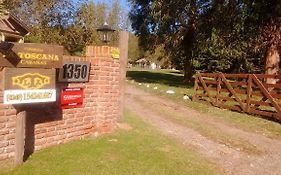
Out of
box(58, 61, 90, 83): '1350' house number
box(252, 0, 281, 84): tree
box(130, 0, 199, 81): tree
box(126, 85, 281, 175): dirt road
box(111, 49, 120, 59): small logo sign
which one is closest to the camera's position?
box(126, 85, 281, 175): dirt road

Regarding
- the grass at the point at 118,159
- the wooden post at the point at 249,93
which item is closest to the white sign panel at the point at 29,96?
the grass at the point at 118,159

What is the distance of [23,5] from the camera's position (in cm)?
2448

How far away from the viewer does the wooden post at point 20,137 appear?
269 inches

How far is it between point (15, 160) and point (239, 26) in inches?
774

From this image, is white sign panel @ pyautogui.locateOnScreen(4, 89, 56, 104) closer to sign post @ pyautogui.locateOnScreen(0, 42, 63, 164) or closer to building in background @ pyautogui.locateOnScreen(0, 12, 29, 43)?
sign post @ pyautogui.locateOnScreen(0, 42, 63, 164)

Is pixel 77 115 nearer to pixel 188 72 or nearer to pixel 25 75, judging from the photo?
pixel 25 75

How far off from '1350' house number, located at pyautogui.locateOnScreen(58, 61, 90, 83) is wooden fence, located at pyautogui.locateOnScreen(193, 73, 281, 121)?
754cm

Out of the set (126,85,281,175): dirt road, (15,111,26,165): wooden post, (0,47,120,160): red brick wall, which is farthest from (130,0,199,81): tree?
(15,111,26,165): wooden post

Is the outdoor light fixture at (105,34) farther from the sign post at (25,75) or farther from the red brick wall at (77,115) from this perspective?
the sign post at (25,75)

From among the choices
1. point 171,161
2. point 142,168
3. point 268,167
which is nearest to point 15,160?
point 142,168

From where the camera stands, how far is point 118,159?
7.61 meters

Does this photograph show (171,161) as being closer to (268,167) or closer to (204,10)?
(268,167)

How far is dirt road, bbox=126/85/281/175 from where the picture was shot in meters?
7.92

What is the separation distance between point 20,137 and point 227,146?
192 inches
